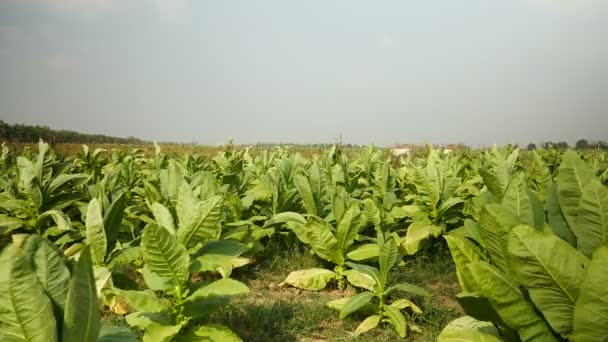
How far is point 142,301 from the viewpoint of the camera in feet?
6.64

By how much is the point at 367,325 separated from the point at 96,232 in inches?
65.7

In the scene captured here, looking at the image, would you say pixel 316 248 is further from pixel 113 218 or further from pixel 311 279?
pixel 113 218

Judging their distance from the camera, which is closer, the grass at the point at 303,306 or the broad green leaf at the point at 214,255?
the broad green leaf at the point at 214,255

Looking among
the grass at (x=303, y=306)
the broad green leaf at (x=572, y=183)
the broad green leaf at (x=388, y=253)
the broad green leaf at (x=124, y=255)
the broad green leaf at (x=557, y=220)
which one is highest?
the broad green leaf at (x=572, y=183)

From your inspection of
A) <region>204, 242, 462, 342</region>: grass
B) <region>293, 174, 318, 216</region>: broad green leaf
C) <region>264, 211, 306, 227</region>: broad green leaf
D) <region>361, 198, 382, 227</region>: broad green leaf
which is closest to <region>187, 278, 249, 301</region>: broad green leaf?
<region>204, 242, 462, 342</region>: grass

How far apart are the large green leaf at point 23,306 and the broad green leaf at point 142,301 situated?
102cm

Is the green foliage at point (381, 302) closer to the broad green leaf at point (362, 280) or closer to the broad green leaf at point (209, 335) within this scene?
the broad green leaf at point (362, 280)

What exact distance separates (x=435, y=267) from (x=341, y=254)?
3.93 ft

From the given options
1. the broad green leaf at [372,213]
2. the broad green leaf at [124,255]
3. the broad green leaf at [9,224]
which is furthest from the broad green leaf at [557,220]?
the broad green leaf at [9,224]

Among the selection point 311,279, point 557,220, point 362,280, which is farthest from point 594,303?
point 311,279

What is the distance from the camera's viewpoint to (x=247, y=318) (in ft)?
9.56

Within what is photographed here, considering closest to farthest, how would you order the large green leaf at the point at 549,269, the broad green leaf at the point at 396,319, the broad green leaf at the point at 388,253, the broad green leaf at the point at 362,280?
the large green leaf at the point at 549,269 < the broad green leaf at the point at 396,319 < the broad green leaf at the point at 388,253 < the broad green leaf at the point at 362,280

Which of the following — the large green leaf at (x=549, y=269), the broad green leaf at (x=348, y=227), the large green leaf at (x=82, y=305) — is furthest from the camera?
the broad green leaf at (x=348, y=227)

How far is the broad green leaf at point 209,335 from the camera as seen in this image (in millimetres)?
2064
